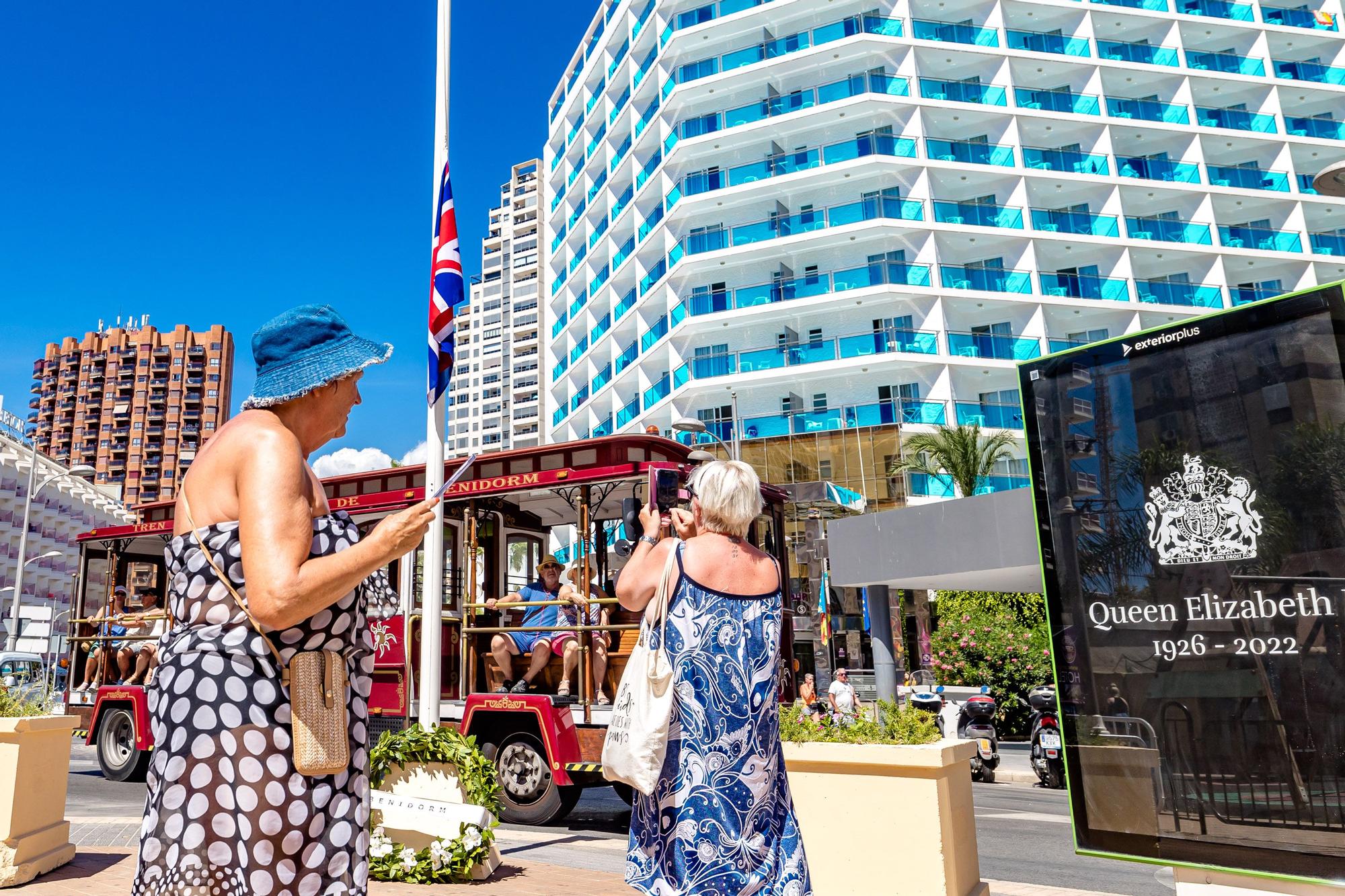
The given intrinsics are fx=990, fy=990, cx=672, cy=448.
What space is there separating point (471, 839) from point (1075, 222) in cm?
4306

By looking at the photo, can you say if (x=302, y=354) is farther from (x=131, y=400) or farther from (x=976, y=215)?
(x=131, y=400)

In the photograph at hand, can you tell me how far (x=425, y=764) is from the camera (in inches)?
275

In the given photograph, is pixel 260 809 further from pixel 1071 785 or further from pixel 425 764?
pixel 425 764

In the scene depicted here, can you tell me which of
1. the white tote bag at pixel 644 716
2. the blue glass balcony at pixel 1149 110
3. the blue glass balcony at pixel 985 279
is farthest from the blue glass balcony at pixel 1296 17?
the white tote bag at pixel 644 716

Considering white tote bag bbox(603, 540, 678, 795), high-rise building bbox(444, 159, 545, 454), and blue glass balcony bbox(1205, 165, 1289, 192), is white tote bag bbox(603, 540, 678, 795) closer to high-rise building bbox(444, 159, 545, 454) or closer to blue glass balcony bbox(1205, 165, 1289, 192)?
blue glass balcony bbox(1205, 165, 1289, 192)

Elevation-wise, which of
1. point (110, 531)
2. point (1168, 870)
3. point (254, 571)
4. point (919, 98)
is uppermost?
point (919, 98)

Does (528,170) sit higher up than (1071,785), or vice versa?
(528,170)

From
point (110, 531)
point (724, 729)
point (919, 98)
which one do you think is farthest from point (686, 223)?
point (724, 729)

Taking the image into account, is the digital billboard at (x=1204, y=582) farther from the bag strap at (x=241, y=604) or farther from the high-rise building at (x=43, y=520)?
the high-rise building at (x=43, y=520)

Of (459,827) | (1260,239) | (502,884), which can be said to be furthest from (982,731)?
(1260,239)

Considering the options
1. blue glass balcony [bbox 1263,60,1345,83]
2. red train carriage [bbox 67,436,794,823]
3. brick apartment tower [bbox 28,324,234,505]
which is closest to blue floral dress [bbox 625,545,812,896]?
red train carriage [bbox 67,436,794,823]

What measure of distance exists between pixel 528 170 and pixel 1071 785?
460ft

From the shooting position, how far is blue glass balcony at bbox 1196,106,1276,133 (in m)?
46.8

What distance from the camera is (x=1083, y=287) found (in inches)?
1644
